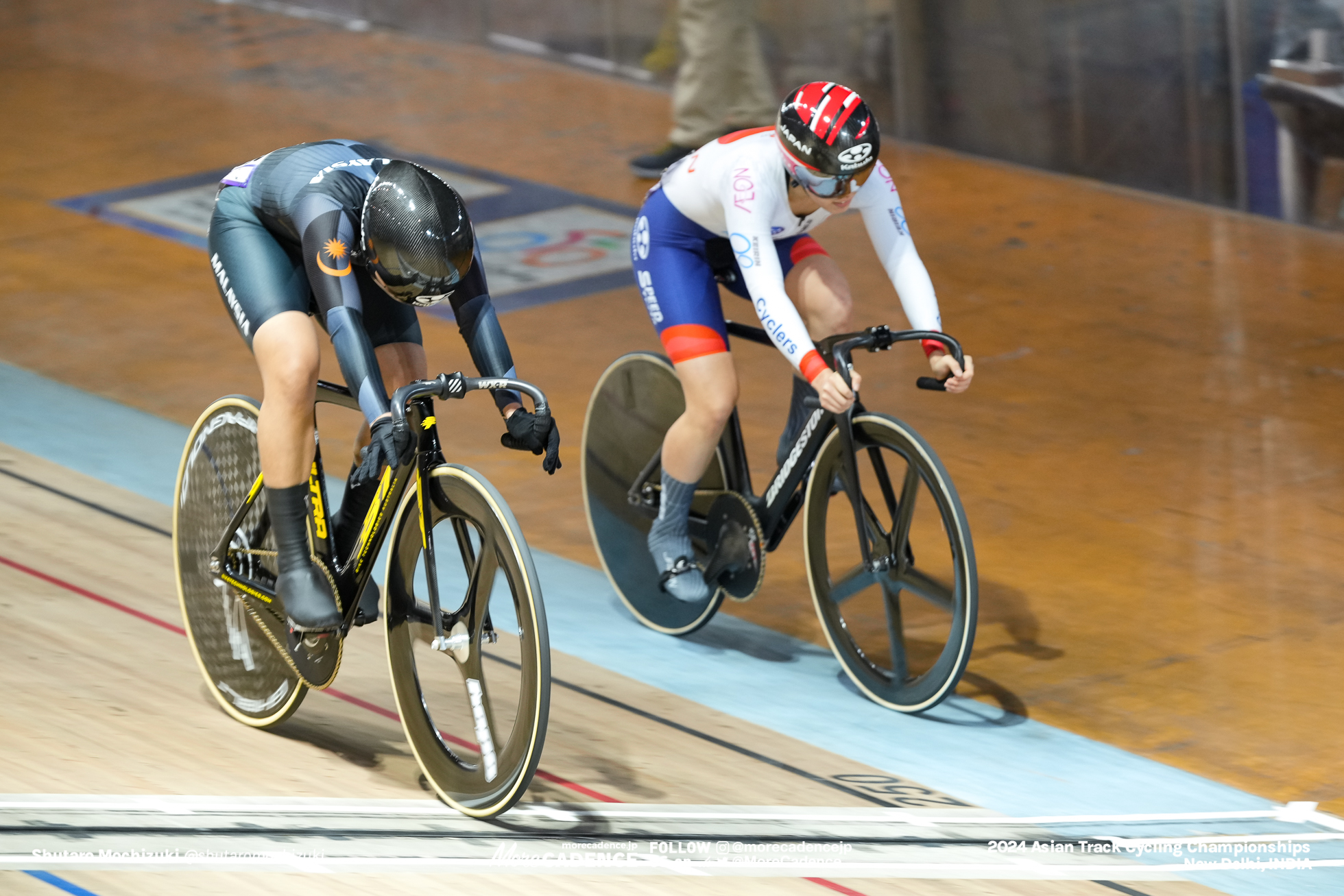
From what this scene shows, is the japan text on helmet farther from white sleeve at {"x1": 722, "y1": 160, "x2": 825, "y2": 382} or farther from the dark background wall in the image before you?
the dark background wall

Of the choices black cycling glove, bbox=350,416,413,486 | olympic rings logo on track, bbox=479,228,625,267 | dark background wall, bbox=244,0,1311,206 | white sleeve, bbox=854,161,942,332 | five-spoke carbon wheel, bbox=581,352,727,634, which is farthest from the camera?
dark background wall, bbox=244,0,1311,206

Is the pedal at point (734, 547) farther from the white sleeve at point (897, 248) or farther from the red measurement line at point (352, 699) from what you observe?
the red measurement line at point (352, 699)

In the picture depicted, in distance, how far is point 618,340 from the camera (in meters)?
7.71

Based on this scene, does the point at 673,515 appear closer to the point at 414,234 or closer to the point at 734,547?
the point at 734,547

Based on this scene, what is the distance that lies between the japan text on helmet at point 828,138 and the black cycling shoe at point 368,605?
1421mm

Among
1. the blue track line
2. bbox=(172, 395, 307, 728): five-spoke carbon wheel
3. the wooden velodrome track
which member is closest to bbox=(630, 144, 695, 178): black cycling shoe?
the wooden velodrome track

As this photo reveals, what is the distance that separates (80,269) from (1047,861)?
6244 mm

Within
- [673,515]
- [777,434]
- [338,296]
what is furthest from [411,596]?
[777,434]

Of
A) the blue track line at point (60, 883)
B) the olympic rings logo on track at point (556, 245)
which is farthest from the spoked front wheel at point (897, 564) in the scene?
the olympic rings logo on track at point (556, 245)

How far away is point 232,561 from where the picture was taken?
4312mm

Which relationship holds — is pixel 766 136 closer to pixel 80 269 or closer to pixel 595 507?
pixel 595 507

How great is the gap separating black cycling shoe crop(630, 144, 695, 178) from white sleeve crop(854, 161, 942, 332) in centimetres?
517

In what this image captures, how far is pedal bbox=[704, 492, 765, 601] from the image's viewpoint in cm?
492

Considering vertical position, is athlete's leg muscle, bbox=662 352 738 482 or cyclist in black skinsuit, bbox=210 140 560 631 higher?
cyclist in black skinsuit, bbox=210 140 560 631
